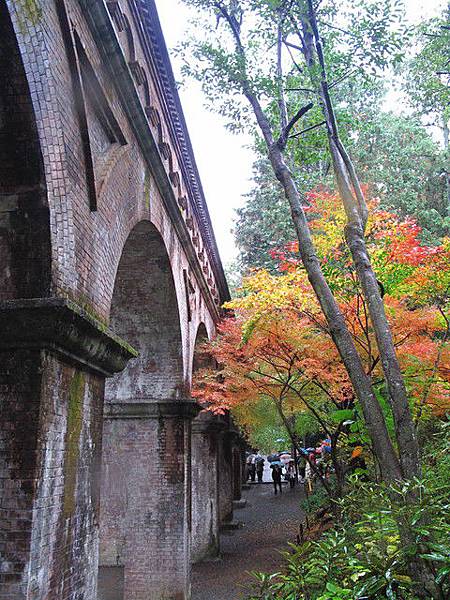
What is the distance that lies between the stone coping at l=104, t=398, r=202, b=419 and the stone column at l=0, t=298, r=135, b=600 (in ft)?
18.8

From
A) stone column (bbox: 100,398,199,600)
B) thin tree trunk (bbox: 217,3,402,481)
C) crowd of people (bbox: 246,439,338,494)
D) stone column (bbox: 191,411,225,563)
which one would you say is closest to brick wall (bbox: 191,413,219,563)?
stone column (bbox: 191,411,225,563)

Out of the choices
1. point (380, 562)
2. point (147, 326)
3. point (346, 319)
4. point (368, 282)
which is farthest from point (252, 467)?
point (380, 562)

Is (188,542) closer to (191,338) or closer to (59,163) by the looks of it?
(191,338)

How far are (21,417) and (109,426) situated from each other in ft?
22.3

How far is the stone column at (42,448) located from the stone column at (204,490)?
32.7 feet

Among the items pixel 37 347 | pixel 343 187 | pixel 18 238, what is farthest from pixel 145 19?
pixel 37 347

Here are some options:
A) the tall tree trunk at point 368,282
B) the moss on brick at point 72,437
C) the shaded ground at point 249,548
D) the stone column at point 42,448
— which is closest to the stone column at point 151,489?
the shaded ground at point 249,548

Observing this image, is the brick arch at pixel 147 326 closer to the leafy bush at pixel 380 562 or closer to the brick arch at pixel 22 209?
the brick arch at pixel 22 209

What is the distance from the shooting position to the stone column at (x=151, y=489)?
967 centimetres

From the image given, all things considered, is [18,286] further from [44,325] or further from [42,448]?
[42,448]

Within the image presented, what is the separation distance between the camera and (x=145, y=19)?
734cm

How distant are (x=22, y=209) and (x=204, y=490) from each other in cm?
1151

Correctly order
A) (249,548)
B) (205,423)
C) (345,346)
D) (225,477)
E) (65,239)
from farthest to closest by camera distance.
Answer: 1. (225,477)
2. (249,548)
3. (205,423)
4. (345,346)
5. (65,239)

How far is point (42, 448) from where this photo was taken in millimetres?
3719
